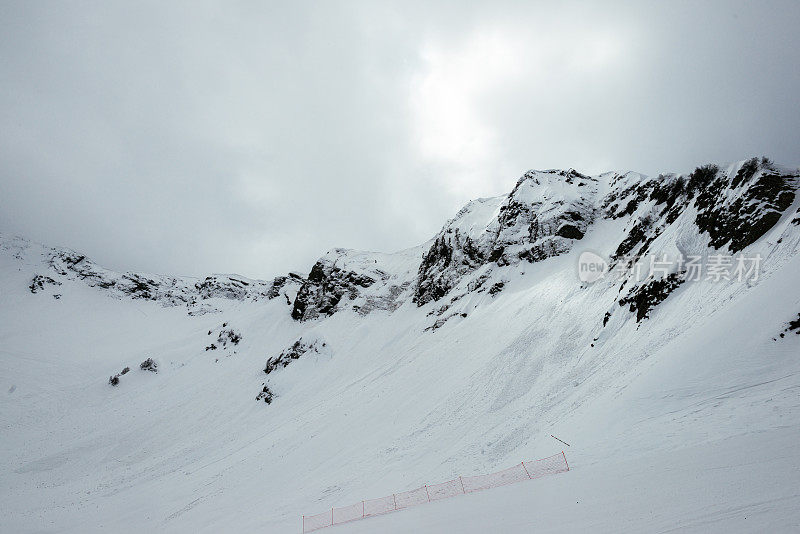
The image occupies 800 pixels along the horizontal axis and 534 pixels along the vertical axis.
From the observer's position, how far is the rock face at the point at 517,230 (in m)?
52.2

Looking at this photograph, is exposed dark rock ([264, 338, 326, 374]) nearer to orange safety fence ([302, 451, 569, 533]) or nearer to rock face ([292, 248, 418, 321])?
rock face ([292, 248, 418, 321])

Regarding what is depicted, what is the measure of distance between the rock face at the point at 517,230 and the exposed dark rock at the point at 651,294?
72.3 feet

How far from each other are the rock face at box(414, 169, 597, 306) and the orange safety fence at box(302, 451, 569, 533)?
3787cm

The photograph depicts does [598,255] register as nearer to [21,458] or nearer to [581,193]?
[581,193]

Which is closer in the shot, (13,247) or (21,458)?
(21,458)

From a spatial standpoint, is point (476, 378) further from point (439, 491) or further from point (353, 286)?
point (353, 286)

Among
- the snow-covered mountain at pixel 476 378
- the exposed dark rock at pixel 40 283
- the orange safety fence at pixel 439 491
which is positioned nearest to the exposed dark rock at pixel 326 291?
the snow-covered mountain at pixel 476 378

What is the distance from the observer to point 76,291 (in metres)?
104

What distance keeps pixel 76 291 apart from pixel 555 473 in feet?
441

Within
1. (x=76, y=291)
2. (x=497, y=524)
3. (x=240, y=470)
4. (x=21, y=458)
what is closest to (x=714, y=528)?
(x=497, y=524)

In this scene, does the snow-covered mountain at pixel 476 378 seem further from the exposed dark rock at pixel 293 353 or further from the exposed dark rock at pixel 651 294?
the exposed dark rock at pixel 293 353

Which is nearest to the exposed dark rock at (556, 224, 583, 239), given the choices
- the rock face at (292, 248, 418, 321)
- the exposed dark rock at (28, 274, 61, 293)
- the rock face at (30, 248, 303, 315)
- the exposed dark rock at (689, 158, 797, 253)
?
the exposed dark rock at (689, 158, 797, 253)

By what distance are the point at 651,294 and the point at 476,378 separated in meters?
15.8

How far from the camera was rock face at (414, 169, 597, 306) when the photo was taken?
171ft
